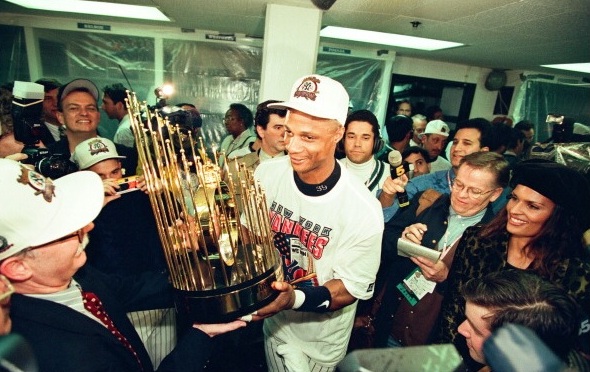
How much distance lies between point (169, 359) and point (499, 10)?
467 cm

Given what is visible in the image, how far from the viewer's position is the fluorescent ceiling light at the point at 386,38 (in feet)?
19.2

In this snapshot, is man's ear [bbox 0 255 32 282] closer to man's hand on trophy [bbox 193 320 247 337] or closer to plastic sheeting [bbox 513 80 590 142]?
man's hand on trophy [bbox 193 320 247 337]

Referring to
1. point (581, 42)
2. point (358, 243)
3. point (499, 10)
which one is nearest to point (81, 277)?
point (358, 243)

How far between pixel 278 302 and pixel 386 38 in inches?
251

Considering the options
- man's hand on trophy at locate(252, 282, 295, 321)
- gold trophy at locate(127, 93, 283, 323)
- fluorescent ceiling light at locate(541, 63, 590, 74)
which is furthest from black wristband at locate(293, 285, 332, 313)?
fluorescent ceiling light at locate(541, 63, 590, 74)

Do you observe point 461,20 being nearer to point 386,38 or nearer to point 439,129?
point 439,129

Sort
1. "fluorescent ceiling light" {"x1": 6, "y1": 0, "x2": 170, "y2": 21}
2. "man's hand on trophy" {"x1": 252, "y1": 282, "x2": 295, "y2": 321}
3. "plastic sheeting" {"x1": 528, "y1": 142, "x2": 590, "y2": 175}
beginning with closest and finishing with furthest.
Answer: "man's hand on trophy" {"x1": 252, "y1": 282, "x2": 295, "y2": 321}, "plastic sheeting" {"x1": 528, "y1": 142, "x2": 590, "y2": 175}, "fluorescent ceiling light" {"x1": 6, "y1": 0, "x2": 170, "y2": 21}

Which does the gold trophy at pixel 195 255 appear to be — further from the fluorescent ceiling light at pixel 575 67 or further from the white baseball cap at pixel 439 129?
the fluorescent ceiling light at pixel 575 67

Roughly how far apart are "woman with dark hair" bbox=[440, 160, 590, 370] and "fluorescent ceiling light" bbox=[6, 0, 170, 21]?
5930 mm

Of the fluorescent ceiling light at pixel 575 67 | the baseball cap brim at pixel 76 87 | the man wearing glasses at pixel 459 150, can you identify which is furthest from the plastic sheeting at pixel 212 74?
the fluorescent ceiling light at pixel 575 67

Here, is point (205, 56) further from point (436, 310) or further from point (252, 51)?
point (436, 310)

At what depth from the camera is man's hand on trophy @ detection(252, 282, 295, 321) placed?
122 centimetres

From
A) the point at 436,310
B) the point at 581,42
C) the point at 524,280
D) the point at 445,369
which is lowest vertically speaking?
the point at 436,310

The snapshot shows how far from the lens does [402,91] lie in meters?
8.75
